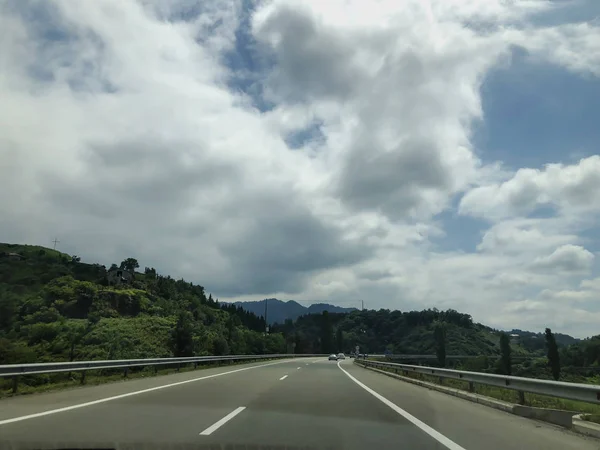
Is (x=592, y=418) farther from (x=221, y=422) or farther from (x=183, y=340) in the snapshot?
(x=183, y=340)

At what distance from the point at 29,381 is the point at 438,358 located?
121 m

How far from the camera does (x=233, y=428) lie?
8.89m

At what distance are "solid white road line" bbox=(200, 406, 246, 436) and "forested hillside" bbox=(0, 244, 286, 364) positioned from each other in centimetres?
3799

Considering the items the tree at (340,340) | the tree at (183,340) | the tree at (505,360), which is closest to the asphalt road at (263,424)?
the tree at (183,340)

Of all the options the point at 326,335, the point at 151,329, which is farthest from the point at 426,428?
the point at 326,335

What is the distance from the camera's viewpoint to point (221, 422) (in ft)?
31.4

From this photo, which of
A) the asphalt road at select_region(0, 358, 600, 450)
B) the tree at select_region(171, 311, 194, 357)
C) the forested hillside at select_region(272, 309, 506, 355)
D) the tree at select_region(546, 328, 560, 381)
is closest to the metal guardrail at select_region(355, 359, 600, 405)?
the asphalt road at select_region(0, 358, 600, 450)

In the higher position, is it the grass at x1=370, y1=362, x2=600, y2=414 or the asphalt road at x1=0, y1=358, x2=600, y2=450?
the grass at x1=370, y1=362, x2=600, y2=414

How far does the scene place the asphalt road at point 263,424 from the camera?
757 cm

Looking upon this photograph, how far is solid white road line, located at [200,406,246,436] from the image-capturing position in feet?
27.6

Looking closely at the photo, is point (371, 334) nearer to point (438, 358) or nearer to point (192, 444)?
point (438, 358)

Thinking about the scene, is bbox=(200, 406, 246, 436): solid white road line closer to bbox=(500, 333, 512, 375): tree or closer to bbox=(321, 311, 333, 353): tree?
bbox=(500, 333, 512, 375): tree

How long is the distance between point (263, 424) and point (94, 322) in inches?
4755

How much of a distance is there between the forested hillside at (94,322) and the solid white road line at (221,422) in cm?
3799
